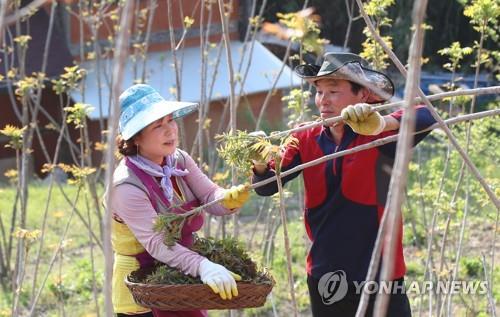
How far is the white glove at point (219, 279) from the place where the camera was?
7.17ft

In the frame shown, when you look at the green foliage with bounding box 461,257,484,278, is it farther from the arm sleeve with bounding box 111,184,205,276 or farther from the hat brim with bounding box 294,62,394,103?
the arm sleeve with bounding box 111,184,205,276

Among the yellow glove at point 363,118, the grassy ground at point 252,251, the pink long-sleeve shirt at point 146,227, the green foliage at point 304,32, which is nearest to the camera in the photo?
the green foliage at point 304,32

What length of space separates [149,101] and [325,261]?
664 mm

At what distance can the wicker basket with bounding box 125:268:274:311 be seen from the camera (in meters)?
2.20

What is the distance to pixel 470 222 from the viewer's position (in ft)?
18.9

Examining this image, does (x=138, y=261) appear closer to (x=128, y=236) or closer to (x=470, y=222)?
(x=128, y=236)

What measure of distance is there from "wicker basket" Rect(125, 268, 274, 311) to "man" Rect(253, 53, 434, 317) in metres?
0.34

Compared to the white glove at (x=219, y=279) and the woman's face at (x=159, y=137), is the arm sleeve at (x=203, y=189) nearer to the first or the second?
the woman's face at (x=159, y=137)

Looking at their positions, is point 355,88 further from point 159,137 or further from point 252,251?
point 252,251

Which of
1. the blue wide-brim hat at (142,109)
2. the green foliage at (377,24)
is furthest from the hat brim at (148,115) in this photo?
the green foliage at (377,24)

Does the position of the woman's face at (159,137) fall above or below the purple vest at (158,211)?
above

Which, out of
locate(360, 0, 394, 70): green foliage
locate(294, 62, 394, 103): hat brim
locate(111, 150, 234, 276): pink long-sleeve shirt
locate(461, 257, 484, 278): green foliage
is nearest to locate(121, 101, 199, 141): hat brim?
locate(111, 150, 234, 276): pink long-sleeve shirt

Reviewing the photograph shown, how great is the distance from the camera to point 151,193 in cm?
239

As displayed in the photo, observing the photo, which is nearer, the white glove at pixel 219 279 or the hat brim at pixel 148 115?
the white glove at pixel 219 279
